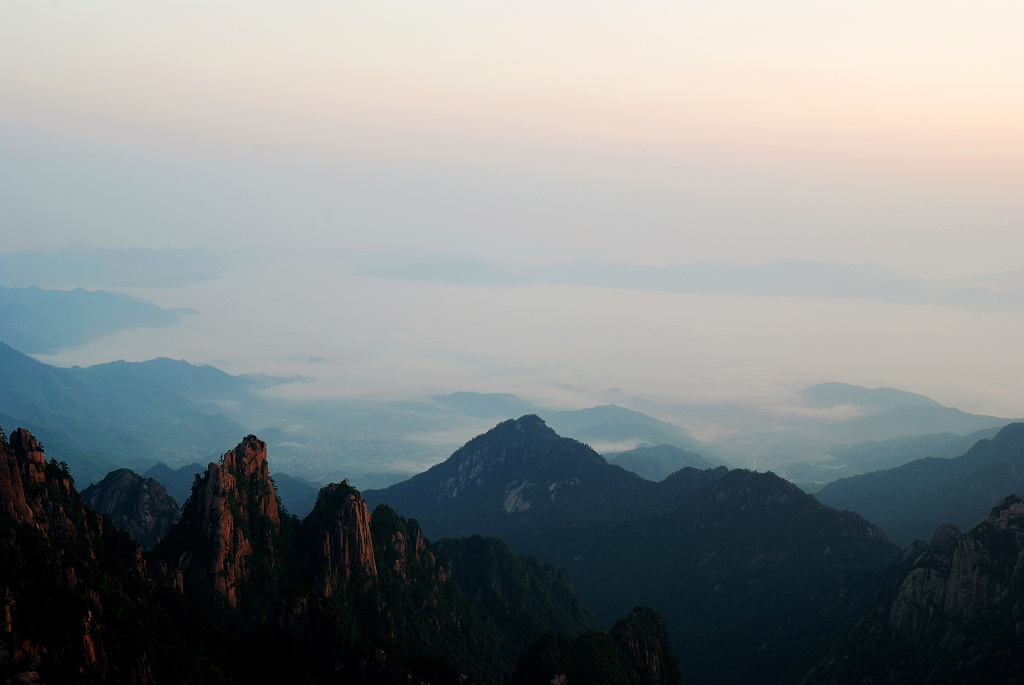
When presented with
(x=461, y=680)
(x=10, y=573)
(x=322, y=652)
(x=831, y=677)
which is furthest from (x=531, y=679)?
(x=10, y=573)

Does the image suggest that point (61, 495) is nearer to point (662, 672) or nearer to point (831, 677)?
point (662, 672)

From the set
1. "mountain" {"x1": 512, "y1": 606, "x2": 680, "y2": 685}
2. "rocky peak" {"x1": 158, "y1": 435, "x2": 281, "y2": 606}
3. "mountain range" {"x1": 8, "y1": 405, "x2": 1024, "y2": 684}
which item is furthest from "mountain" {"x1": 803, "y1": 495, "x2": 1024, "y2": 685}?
"rocky peak" {"x1": 158, "y1": 435, "x2": 281, "y2": 606}

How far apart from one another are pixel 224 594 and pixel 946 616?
5072 inches

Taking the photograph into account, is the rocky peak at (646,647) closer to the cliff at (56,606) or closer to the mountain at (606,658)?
the mountain at (606,658)

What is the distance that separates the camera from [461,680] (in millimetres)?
128000

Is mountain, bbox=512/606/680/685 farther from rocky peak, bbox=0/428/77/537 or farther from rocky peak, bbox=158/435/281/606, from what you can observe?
rocky peak, bbox=0/428/77/537

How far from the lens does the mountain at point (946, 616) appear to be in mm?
167000

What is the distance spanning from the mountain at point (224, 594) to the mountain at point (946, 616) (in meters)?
39.4

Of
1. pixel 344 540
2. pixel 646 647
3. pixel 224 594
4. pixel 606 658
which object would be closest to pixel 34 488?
pixel 224 594

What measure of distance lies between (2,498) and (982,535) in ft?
546

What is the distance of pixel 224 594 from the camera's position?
143 m

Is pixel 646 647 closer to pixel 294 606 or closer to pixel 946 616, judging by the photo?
pixel 946 616

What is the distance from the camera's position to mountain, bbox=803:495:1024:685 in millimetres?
167000

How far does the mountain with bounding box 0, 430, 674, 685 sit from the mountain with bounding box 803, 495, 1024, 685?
39.4m
